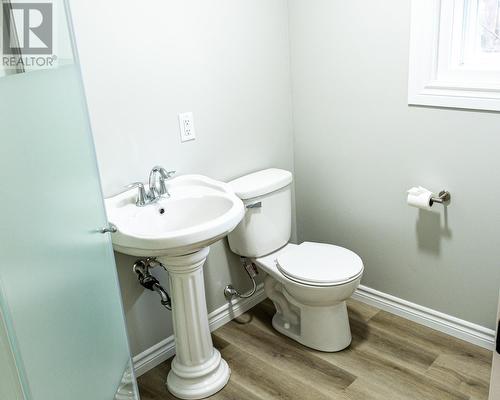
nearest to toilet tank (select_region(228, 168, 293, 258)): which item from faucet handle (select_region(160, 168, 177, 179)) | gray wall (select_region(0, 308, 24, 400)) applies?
faucet handle (select_region(160, 168, 177, 179))

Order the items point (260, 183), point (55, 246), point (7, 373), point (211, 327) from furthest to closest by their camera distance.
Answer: point (211, 327) < point (260, 183) < point (55, 246) < point (7, 373)

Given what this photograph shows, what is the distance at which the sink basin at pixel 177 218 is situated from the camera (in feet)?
6.22

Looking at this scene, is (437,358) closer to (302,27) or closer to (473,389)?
(473,389)

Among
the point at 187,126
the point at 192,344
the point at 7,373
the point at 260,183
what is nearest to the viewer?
the point at 7,373

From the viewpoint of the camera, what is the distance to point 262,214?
8.38 feet

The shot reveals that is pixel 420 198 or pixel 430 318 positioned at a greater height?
pixel 420 198

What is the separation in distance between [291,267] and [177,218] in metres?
0.55

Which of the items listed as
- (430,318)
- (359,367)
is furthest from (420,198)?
(359,367)

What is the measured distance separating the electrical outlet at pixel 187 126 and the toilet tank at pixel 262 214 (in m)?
0.30

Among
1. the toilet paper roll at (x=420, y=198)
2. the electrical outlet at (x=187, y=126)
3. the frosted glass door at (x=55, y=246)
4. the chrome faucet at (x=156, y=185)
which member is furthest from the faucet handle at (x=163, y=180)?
the toilet paper roll at (x=420, y=198)

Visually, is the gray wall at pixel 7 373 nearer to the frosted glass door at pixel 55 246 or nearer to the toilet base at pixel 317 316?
the frosted glass door at pixel 55 246

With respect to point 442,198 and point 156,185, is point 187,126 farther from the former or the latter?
point 442,198

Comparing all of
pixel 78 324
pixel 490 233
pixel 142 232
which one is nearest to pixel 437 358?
pixel 490 233

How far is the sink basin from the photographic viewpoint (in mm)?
1895
